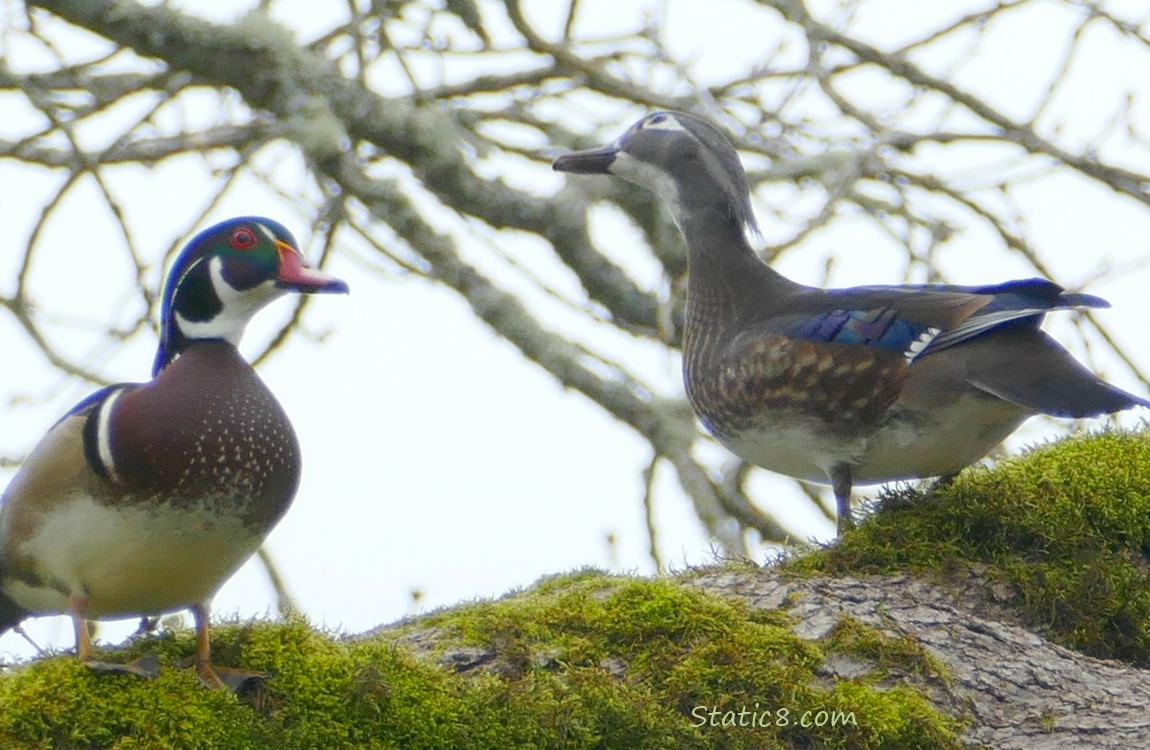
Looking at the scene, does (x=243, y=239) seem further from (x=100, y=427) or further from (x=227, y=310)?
(x=100, y=427)

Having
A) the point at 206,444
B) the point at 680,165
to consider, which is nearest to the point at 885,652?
the point at 206,444

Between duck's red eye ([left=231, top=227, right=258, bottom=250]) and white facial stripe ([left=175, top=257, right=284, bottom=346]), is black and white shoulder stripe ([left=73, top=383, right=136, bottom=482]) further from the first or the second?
duck's red eye ([left=231, top=227, right=258, bottom=250])

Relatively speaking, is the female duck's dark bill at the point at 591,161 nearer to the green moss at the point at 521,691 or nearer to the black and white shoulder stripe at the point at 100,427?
the black and white shoulder stripe at the point at 100,427

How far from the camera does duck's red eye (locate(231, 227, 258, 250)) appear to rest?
306 cm

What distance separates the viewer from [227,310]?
306cm

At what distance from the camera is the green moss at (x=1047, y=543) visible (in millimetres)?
3061

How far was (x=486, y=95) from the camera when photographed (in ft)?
17.9

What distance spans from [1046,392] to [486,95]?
269 cm

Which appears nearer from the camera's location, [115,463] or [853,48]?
[115,463]

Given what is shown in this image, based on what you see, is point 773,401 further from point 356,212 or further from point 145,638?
point 356,212

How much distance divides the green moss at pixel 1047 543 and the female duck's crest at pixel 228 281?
125 cm

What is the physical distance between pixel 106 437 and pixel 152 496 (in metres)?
0.16

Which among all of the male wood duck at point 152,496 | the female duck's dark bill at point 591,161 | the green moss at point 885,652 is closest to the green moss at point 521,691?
the green moss at point 885,652

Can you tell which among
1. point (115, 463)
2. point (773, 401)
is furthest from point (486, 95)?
point (115, 463)
